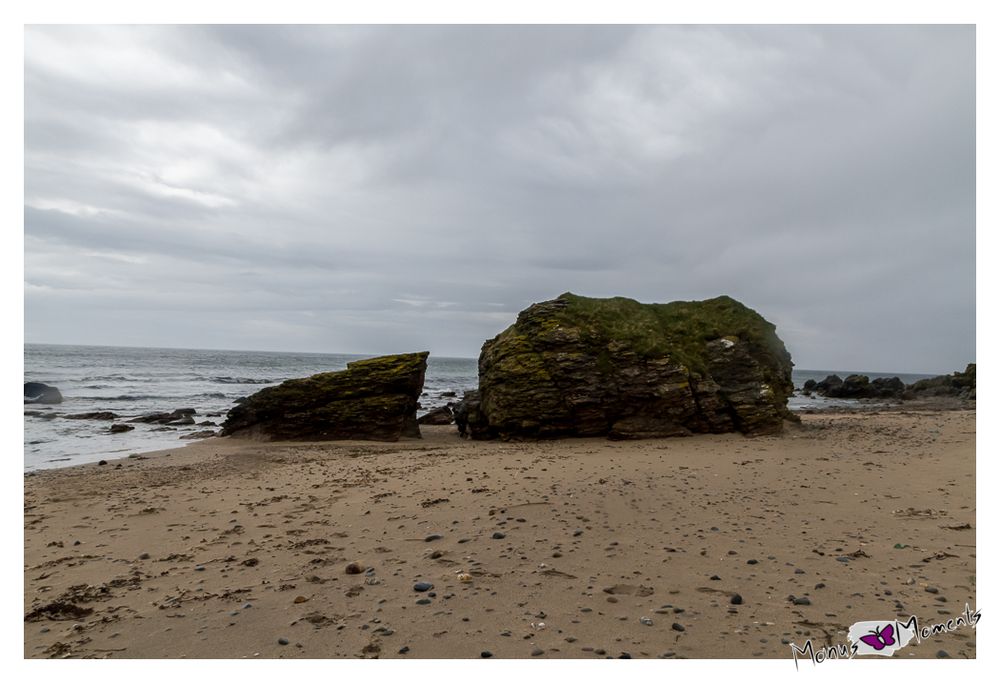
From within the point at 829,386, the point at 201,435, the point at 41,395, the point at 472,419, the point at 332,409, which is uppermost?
the point at 332,409

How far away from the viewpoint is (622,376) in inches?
681

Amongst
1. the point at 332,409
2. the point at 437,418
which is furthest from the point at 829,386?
the point at 332,409

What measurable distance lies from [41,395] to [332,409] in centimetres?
2323

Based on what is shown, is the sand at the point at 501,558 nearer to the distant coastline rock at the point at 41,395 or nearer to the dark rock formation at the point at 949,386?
the distant coastline rock at the point at 41,395

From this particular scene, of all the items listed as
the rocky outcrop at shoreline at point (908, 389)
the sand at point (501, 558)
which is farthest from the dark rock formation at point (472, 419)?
the rocky outcrop at shoreline at point (908, 389)

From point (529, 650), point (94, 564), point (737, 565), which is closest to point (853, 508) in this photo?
point (737, 565)

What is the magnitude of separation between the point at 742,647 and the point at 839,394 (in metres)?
64.9

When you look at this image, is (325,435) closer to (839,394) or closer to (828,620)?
(828,620)

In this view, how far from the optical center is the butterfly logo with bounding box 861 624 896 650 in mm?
4238

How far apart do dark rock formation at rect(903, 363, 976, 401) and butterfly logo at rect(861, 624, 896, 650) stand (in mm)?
55824

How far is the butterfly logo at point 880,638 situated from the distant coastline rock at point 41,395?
36743 mm

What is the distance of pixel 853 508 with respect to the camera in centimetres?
828

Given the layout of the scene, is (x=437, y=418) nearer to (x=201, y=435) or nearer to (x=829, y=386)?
(x=201, y=435)

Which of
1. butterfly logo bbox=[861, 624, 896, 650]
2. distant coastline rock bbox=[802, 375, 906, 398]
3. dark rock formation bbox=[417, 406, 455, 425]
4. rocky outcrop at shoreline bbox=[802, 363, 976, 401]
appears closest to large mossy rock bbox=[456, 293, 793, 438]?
dark rock formation bbox=[417, 406, 455, 425]
